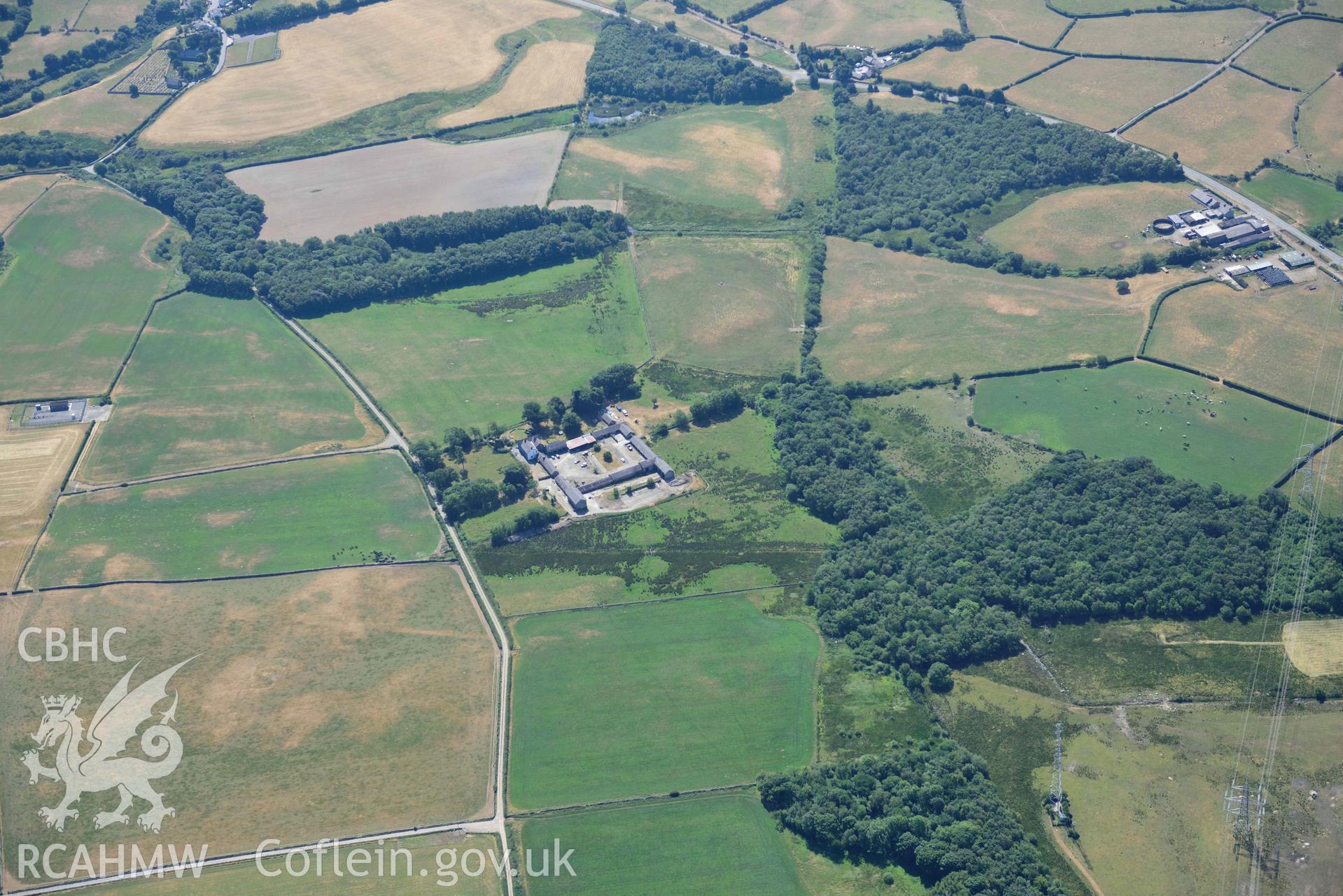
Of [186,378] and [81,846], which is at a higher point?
[186,378]

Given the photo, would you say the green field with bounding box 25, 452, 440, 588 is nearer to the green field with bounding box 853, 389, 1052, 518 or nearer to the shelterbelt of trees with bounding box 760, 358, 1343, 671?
the shelterbelt of trees with bounding box 760, 358, 1343, 671

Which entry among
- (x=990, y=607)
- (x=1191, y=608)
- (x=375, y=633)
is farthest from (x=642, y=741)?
(x=1191, y=608)

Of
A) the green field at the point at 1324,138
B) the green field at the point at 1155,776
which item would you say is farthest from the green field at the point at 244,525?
the green field at the point at 1324,138

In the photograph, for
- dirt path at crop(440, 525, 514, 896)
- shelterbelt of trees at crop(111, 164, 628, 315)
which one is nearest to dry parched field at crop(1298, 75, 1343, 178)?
shelterbelt of trees at crop(111, 164, 628, 315)

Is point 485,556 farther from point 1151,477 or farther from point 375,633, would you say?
point 1151,477

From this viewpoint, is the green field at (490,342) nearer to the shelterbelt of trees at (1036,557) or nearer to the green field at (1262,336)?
the shelterbelt of trees at (1036,557)
